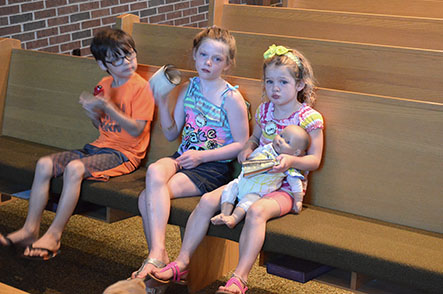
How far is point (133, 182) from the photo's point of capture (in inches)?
117

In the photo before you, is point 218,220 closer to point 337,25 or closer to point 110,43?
A: point 110,43

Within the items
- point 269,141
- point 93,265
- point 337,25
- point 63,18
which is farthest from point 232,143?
point 63,18

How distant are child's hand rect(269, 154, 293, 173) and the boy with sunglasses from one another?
2.70 ft

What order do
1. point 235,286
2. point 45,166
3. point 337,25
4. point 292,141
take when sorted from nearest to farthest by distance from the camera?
point 235,286
point 292,141
point 45,166
point 337,25

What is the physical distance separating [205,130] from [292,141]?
1.61 feet

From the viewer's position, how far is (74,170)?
2.92 meters

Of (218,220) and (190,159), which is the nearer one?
(218,220)

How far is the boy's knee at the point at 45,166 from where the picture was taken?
9.84 feet

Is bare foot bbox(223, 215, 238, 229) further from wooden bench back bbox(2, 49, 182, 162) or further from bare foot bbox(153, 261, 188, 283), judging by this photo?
wooden bench back bbox(2, 49, 182, 162)

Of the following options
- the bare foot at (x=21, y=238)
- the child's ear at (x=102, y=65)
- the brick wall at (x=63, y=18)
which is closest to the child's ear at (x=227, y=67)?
the child's ear at (x=102, y=65)

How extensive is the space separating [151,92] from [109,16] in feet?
8.61

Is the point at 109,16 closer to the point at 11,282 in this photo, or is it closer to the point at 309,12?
the point at 309,12

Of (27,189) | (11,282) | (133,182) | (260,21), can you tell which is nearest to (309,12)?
(260,21)

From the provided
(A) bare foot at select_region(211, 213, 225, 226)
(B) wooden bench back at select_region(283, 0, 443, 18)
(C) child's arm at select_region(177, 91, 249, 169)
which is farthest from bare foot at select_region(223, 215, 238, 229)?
(B) wooden bench back at select_region(283, 0, 443, 18)
